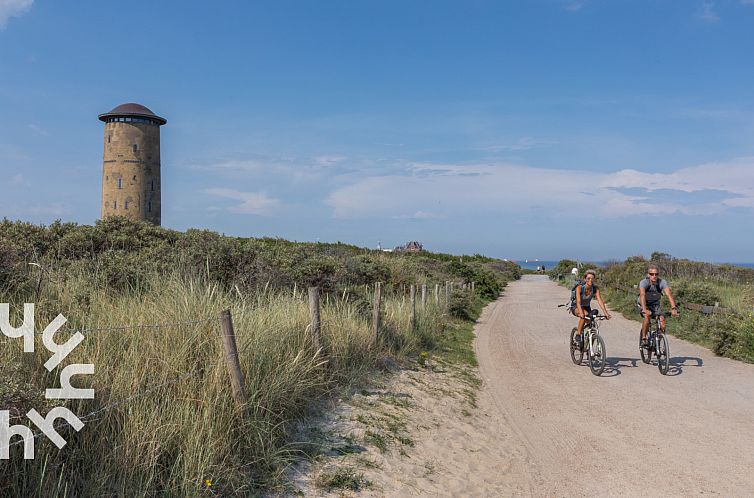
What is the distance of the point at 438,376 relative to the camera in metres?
11.1

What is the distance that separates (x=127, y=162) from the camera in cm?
4778

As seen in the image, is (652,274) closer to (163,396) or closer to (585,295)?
(585,295)

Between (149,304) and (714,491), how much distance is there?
6453 mm

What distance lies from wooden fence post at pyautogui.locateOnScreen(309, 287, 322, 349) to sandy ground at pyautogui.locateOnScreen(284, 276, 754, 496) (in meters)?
0.96

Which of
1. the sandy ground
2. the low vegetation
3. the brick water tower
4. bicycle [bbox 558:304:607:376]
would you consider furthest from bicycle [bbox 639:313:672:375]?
the brick water tower

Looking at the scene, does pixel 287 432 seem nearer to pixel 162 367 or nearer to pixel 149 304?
pixel 162 367

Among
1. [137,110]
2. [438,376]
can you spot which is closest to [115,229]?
[438,376]

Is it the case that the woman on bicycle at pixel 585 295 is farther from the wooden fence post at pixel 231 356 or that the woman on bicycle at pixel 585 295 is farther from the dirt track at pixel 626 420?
the wooden fence post at pixel 231 356

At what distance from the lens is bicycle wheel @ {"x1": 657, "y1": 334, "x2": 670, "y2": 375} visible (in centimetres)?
1171

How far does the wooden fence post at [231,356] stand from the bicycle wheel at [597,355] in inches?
337

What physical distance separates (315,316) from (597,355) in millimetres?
6738

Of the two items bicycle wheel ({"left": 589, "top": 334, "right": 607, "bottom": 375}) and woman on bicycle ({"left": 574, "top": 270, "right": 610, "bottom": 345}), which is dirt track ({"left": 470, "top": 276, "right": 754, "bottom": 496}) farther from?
woman on bicycle ({"left": 574, "top": 270, "right": 610, "bottom": 345})

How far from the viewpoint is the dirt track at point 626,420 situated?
6434 mm

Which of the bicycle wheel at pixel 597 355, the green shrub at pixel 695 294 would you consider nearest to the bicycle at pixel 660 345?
the bicycle wheel at pixel 597 355
